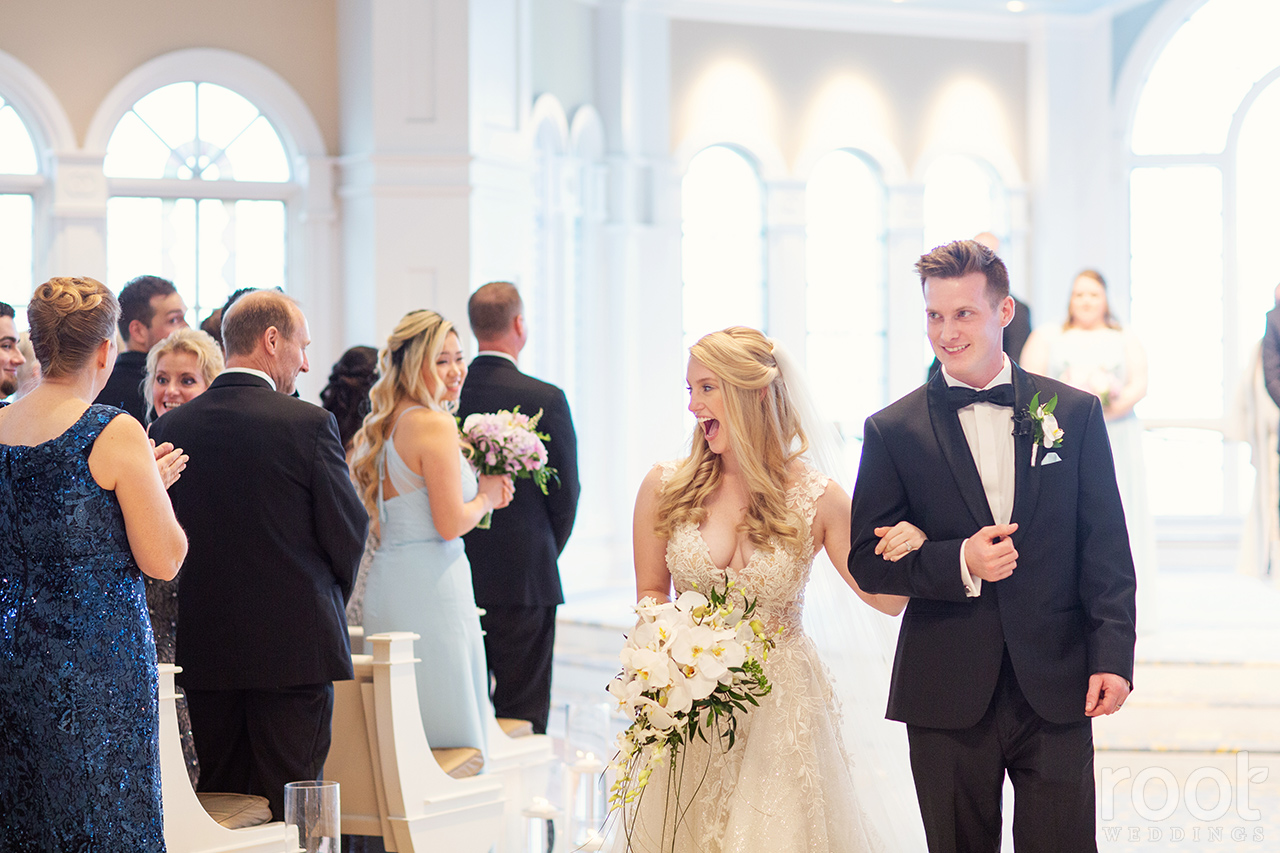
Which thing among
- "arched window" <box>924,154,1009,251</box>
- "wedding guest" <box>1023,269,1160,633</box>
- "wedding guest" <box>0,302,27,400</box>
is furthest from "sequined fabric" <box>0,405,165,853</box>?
"arched window" <box>924,154,1009,251</box>

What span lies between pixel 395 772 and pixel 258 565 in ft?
2.91

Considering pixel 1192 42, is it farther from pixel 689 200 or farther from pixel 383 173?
pixel 383 173

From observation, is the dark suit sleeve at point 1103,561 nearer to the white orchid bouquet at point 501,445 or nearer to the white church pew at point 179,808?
the white church pew at point 179,808

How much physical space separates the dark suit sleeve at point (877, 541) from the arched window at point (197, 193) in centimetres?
637

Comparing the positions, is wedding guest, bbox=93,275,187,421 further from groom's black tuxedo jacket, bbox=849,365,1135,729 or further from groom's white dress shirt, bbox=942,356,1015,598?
groom's white dress shirt, bbox=942,356,1015,598

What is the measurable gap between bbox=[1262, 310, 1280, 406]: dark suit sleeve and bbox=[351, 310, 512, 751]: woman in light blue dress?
17.0 ft

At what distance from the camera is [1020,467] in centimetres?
285

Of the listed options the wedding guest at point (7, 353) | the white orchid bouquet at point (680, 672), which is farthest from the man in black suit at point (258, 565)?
the white orchid bouquet at point (680, 672)

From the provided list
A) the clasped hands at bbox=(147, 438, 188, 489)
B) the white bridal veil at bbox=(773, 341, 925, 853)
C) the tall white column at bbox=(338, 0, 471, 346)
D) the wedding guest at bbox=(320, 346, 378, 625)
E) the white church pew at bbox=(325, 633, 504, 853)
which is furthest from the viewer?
the tall white column at bbox=(338, 0, 471, 346)

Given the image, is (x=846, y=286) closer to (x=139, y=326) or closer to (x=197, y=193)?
(x=197, y=193)

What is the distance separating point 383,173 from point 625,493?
3.23m

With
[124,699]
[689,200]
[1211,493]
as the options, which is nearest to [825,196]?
[689,200]

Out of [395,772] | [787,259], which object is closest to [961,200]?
[787,259]

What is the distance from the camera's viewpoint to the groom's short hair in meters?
2.86
